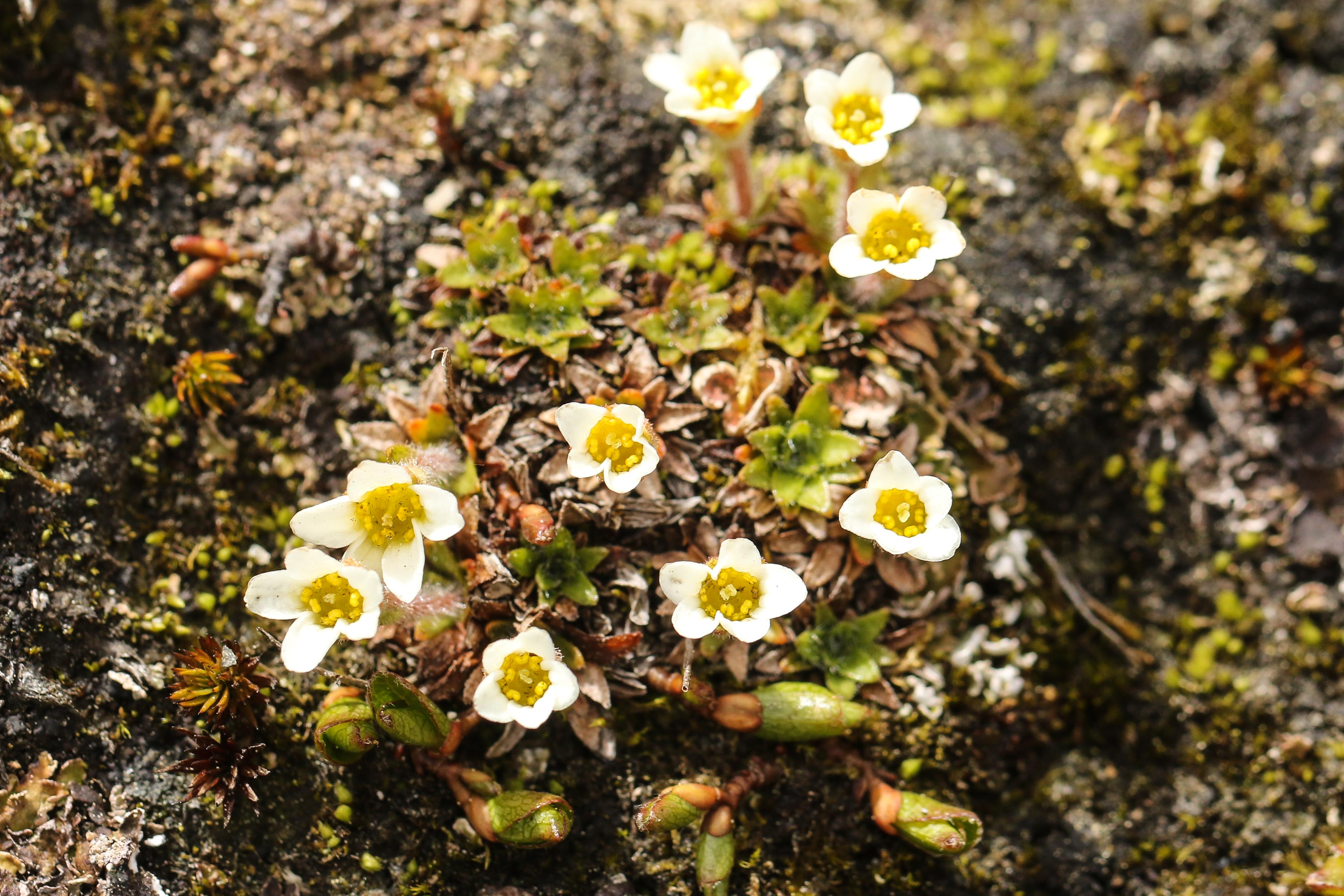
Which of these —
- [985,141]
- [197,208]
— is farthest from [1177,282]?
[197,208]

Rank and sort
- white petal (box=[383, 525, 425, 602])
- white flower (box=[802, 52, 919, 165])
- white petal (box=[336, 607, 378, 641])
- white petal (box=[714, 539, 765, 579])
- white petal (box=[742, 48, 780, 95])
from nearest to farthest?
white petal (box=[336, 607, 378, 641]) → white petal (box=[383, 525, 425, 602]) → white petal (box=[714, 539, 765, 579]) → white flower (box=[802, 52, 919, 165]) → white petal (box=[742, 48, 780, 95])

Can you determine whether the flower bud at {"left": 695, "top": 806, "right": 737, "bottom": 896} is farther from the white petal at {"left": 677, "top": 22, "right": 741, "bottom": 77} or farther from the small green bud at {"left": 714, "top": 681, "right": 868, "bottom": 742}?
the white petal at {"left": 677, "top": 22, "right": 741, "bottom": 77}

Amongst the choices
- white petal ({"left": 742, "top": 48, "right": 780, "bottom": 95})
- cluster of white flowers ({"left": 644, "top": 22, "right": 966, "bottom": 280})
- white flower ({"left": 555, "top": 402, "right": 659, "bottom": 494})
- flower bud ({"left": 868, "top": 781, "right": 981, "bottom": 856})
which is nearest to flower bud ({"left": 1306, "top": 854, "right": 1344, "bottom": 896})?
flower bud ({"left": 868, "top": 781, "right": 981, "bottom": 856})

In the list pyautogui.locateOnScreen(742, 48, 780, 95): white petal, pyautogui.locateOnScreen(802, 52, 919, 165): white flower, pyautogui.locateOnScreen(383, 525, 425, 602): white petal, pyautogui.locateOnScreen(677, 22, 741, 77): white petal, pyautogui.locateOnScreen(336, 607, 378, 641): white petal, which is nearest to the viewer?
pyautogui.locateOnScreen(336, 607, 378, 641): white petal

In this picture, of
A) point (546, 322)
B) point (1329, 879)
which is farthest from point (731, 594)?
point (1329, 879)

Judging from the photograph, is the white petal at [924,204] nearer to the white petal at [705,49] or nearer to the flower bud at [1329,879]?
the white petal at [705,49]

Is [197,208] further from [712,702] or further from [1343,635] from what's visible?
[1343,635]

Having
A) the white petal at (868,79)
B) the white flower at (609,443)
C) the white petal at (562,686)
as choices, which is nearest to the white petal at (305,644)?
the white petal at (562,686)
